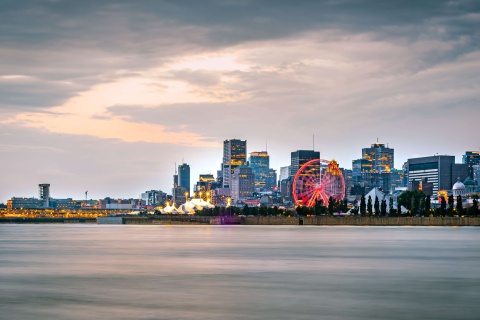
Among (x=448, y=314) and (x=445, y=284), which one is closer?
(x=448, y=314)

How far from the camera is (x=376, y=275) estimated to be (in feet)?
197

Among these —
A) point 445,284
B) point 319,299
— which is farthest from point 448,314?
point 445,284

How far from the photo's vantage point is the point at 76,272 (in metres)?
63.5

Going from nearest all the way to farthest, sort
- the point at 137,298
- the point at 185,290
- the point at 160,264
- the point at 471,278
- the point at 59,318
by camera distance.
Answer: the point at 59,318
the point at 137,298
the point at 185,290
the point at 471,278
the point at 160,264

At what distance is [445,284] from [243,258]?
3103cm

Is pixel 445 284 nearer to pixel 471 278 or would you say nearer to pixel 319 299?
pixel 471 278

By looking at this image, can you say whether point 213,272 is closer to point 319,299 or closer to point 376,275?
point 376,275

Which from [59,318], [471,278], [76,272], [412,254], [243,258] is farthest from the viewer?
[412,254]

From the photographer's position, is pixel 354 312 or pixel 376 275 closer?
pixel 354 312

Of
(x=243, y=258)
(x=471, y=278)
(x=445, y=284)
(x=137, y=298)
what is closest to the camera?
(x=137, y=298)

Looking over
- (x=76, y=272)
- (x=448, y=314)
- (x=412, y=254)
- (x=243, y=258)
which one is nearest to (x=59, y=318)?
(x=448, y=314)

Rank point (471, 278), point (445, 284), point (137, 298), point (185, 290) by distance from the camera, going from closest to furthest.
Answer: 1. point (137, 298)
2. point (185, 290)
3. point (445, 284)
4. point (471, 278)

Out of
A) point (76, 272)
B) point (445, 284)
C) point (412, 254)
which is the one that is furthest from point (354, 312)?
point (412, 254)

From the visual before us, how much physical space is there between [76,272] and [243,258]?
22274 millimetres
